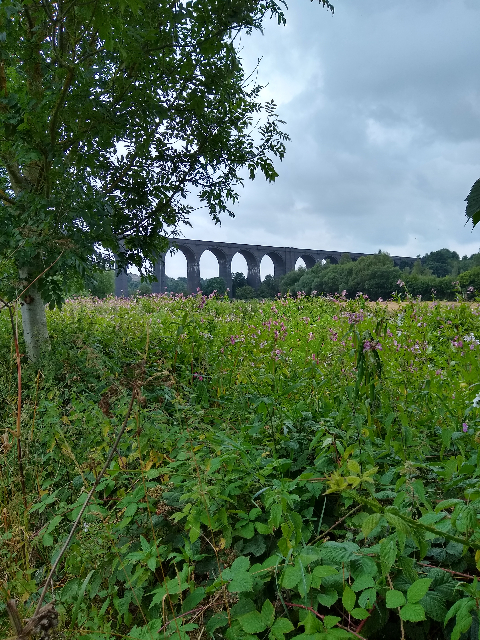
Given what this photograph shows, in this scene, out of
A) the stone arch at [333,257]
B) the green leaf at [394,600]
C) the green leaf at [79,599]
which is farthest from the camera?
the stone arch at [333,257]

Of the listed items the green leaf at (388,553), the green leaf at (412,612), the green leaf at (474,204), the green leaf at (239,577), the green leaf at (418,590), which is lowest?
the green leaf at (239,577)

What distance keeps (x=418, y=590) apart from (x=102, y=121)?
11.9 ft

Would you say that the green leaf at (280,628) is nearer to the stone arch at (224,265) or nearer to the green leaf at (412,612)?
the green leaf at (412,612)

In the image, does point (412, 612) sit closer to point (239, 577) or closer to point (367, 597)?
point (367, 597)

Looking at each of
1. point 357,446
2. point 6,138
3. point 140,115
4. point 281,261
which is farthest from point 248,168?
point 281,261

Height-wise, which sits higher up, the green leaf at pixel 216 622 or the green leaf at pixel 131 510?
the green leaf at pixel 131 510

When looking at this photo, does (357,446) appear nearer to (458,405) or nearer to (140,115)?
(458,405)

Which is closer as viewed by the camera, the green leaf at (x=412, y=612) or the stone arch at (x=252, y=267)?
the green leaf at (x=412, y=612)

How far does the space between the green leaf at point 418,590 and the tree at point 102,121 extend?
2788mm

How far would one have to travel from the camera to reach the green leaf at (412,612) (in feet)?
2.93

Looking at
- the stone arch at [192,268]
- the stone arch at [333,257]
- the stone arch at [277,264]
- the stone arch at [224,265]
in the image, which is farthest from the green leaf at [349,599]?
the stone arch at [333,257]

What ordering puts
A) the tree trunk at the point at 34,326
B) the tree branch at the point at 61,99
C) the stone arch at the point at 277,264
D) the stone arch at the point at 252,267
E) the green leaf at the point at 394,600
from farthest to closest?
the stone arch at the point at 277,264, the stone arch at the point at 252,267, the tree trunk at the point at 34,326, the tree branch at the point at 61,99, the green leaf at the point at 394,600

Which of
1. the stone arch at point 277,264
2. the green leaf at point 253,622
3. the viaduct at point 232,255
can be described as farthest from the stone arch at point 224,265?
the green leaf at point 253,622

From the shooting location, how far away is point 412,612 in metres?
0.91
